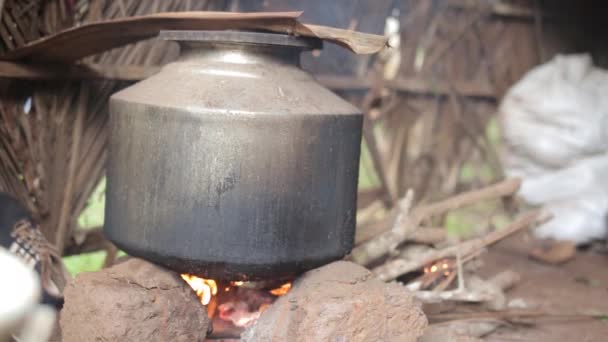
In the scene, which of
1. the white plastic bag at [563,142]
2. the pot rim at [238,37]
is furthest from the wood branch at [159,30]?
the white plastic bag at [563,142]

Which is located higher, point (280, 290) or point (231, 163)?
point (231, 163)

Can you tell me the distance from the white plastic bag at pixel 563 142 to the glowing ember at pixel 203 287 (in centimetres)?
348

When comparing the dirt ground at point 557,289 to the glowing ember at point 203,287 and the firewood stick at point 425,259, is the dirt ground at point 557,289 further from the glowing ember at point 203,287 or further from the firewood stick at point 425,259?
the glowing ember at point 203,287

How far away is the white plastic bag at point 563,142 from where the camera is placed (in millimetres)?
6016

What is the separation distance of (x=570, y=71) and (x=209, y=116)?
15.2 feet

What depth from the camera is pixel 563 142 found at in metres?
6.26

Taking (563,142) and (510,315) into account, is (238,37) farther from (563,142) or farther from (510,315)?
(563,142)

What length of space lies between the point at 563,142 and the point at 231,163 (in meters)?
4.23

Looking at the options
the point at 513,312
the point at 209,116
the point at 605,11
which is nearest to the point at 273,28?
the point at 209,116

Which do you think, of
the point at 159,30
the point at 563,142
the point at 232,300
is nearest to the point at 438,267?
the point at 232,300

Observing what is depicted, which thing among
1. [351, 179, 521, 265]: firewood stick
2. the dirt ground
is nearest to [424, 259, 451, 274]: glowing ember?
[351, 179, 521, 265]: firewood stick

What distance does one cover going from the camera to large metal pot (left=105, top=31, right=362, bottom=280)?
2.86 m

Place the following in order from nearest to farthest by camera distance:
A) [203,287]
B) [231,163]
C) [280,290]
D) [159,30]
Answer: [231,163], [159,30], [203,287], [280,290]

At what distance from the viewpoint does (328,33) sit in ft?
9.54
